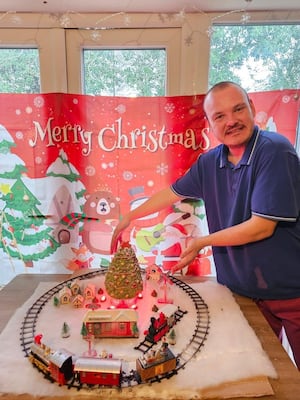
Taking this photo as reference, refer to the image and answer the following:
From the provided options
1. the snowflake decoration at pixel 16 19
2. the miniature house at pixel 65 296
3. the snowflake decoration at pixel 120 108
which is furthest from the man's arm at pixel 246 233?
the snowflake decoration at pixel 16 19

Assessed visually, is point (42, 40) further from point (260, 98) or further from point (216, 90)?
point (260, 98)

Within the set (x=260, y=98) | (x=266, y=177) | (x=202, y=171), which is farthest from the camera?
(x=260, y=98)

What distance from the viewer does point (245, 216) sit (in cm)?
101

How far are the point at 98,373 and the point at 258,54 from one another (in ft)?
4.35

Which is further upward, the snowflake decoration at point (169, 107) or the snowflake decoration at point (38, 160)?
the snowflake decoration at point (169, 107)

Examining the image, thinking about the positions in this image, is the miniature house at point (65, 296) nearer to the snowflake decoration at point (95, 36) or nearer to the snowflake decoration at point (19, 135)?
the snowflake decoration at point (19, 135)

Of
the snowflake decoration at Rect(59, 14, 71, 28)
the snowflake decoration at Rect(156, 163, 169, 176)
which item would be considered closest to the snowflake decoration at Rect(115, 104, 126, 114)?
the snowflake decoration at Rect(156, 163, 169, 176)

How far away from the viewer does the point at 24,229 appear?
148 centimetres

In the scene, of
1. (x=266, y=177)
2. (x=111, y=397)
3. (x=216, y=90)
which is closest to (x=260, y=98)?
(x=216, y=90)

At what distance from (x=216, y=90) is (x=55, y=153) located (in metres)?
0.75

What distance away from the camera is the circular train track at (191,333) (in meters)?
0.67

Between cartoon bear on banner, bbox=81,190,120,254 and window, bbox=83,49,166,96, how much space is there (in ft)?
1.53

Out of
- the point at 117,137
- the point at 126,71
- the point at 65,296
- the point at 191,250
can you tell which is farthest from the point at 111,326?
the point at 126,71

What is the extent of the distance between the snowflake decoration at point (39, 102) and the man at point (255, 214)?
722 millimetres
